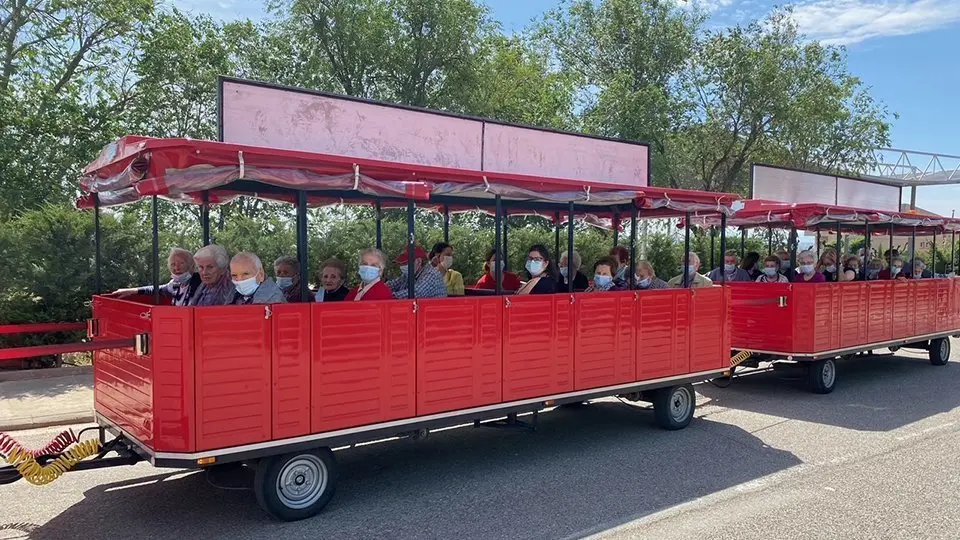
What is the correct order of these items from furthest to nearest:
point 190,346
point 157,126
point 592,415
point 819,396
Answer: point 157,126, point 819,396, point 592,415, point 190,346

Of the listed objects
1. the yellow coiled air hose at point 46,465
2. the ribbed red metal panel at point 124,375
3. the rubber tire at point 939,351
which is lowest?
the rubber tire at point 939,351

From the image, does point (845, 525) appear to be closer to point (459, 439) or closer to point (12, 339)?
point (459, 439)

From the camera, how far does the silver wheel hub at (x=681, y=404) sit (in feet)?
24.6

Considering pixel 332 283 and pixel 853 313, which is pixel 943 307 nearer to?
pixel 853 313

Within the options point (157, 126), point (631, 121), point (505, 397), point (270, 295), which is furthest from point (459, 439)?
point (631, 121)

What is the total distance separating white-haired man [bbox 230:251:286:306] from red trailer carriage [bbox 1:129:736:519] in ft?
0.81

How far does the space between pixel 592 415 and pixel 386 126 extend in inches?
169

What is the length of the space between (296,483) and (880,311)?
31.1 ft

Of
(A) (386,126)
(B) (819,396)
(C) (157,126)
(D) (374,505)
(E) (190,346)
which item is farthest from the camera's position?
(C) (157,126)

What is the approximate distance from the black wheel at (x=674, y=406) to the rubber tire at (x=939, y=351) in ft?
24.1

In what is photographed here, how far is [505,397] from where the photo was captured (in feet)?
19.6

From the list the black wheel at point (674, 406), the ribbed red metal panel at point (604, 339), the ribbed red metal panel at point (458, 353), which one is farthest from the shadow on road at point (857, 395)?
the ribbed red metal panel at point (458, 353)

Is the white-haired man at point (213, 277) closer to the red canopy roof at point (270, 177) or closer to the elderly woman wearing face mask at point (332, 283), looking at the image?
the red canopy roof at point (270, 177)

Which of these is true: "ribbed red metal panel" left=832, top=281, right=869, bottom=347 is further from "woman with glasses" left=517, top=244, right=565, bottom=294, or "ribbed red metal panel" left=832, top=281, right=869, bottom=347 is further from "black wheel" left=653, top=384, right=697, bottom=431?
"woman with glasses" left=517, top=244, right=565, bottom=294
